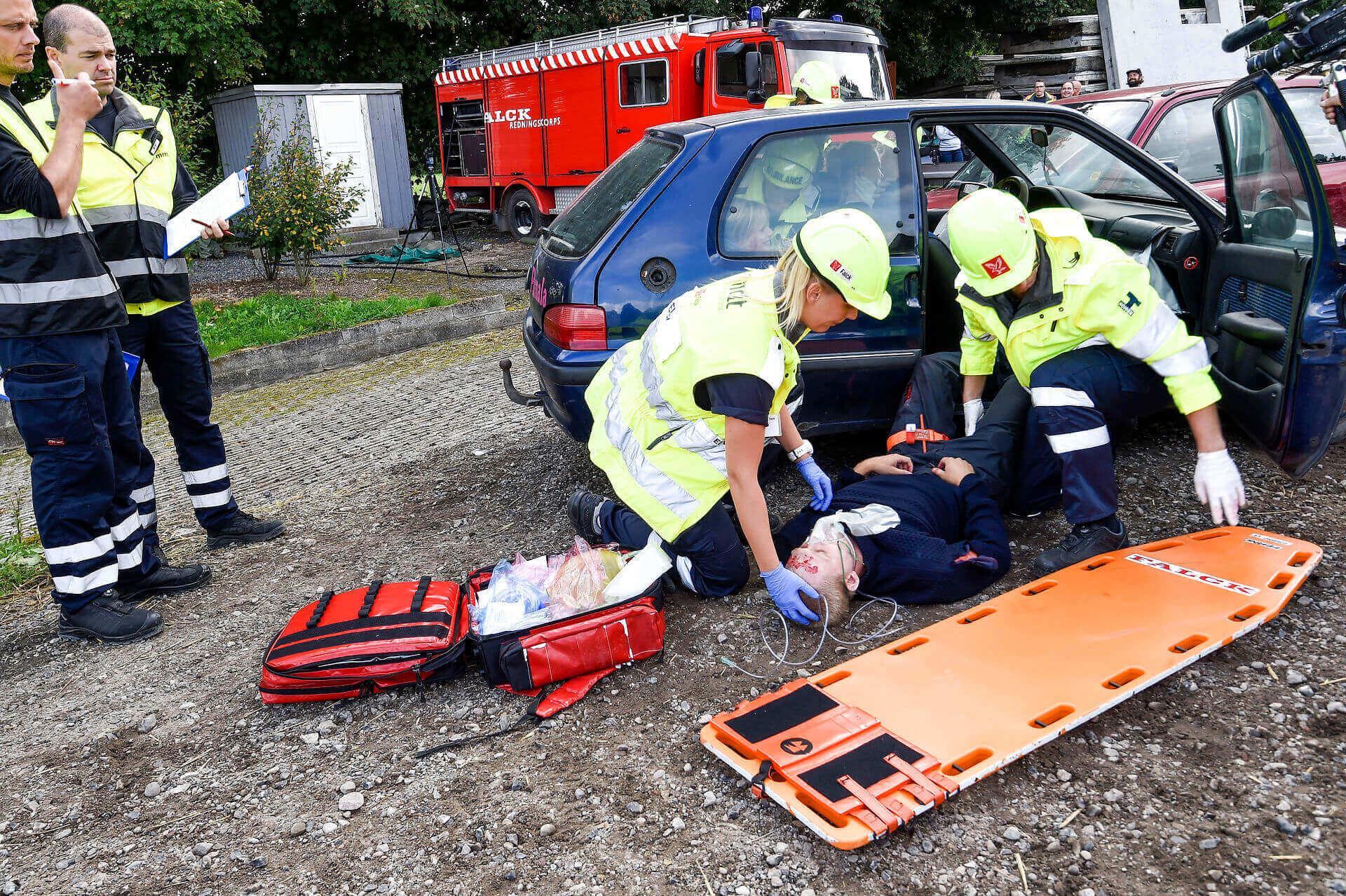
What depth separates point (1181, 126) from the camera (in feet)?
19.0

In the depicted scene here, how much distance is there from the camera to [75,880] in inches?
90.1

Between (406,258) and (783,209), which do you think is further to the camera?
(406,258)

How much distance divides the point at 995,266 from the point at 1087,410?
2.02 ft

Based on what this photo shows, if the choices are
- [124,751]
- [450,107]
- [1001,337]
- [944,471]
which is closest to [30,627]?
[124,751]

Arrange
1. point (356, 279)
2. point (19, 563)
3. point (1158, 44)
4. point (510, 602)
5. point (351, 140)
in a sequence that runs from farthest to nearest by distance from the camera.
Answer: point (1158, 44)
point (351, 140)
point (356, 279)
point (19, 563)
point (510, 602)

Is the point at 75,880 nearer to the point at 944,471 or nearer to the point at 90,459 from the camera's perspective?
the point at 90,459

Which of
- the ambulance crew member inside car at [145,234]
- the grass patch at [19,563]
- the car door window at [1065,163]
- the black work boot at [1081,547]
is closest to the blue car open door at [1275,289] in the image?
the black work boot at [1081,547]

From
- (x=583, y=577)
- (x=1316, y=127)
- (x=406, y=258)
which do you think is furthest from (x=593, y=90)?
(x=583, y=577)

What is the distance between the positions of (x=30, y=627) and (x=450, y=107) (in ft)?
41.9

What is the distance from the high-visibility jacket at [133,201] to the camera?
359 centimetres

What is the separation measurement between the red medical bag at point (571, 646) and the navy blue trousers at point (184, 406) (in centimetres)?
183

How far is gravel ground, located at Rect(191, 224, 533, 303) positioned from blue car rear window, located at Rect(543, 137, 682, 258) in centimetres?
502

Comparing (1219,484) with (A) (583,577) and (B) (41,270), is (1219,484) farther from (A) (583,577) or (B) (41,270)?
(B) (41,270)

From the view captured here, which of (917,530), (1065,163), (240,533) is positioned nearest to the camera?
(917,530)
